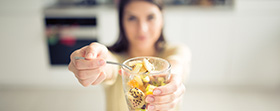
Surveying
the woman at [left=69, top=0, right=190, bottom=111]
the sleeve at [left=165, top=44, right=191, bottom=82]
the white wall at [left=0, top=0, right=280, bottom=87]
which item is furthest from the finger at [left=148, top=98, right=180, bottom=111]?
the white wall at [left=0, top=0, right=280, bottom=87]

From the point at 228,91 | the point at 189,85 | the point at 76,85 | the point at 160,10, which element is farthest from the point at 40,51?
the point at 228,91

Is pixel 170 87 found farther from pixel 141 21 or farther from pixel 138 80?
pixel 141 21

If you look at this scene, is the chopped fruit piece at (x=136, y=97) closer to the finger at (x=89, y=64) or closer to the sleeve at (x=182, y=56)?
the finger at (x=89, y=64)

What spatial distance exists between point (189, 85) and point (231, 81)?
0.41m

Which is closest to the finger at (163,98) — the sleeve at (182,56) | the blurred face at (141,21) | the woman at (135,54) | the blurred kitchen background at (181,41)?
the woman at (135,54)

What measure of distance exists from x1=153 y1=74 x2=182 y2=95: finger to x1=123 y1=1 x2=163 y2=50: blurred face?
1.64ft

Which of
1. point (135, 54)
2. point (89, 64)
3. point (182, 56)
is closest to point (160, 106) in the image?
point (89, 64)

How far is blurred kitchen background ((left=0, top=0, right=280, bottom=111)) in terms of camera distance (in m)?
2.24

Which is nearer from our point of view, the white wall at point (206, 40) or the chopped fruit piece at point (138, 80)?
the chopped fruit piece at point (138, 80)

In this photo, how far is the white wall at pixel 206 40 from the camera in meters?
2.25

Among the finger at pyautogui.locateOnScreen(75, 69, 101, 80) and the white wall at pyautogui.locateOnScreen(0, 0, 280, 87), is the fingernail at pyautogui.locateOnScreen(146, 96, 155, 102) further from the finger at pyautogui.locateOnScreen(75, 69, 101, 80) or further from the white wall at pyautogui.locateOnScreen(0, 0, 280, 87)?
the white wall at pyautogui.locateOnScreen(0, 0, 280, 87)

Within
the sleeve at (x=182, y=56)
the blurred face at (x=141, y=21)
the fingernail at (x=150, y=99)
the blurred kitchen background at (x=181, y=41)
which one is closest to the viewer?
the fingernail at (x=150, y=99)

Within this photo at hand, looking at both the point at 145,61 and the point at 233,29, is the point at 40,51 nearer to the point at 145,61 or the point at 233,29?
the point at 233,29

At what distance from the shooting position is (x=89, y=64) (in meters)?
0.50
